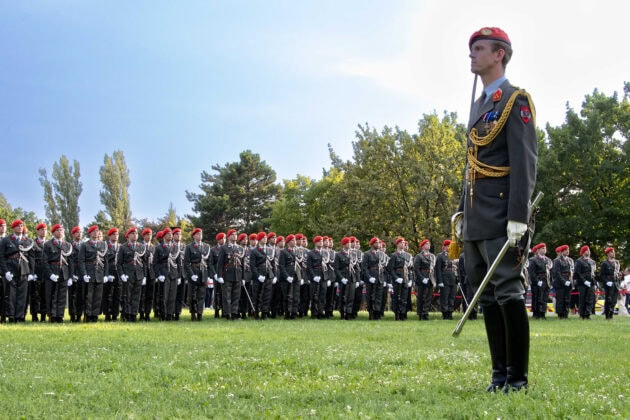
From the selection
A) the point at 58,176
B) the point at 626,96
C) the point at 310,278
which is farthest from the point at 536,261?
the point at 58,176

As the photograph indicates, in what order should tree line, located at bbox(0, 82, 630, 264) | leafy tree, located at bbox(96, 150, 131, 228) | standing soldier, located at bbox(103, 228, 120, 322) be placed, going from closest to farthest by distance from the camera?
standing soldier, located at bbox(103, 228, 120, 322), tree line, located at bbox(0, 82, 630, 264), leafy tree, located at bbox(96, 150, 131, 228)

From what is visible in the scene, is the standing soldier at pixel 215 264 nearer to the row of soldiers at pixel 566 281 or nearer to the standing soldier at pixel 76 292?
the standing soldier at pixel 76 292

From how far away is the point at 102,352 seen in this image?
7.93m

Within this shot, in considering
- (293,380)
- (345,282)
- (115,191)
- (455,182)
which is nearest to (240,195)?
(115,191)

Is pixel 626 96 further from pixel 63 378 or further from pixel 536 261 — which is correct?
pixel 63 378

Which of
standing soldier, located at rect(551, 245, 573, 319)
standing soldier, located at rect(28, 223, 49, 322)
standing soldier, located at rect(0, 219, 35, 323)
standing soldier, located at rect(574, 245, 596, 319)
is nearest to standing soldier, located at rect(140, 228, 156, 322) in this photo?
standing soldier, located at rect(28, 223, 49, 322)

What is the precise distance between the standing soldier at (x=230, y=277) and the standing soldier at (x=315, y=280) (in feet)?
7.34

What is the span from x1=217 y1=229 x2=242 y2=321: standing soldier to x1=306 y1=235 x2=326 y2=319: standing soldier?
2.24m

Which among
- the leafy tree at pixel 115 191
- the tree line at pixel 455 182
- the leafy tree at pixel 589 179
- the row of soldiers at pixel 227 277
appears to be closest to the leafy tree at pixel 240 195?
the leafy tree at pixel 115 191

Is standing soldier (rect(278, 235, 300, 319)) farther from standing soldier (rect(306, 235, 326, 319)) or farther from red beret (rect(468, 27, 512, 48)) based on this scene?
red beret (rect(468, 27, 512, 48))

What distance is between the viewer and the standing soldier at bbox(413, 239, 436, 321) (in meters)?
19.0

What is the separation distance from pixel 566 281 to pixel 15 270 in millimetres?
14921

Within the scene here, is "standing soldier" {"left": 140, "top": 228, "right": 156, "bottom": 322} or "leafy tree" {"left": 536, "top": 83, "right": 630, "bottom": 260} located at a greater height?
"leafy tree" {"left": 536, "top": 83, "right": 630, "bottom": 260}

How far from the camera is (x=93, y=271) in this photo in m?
16.2
